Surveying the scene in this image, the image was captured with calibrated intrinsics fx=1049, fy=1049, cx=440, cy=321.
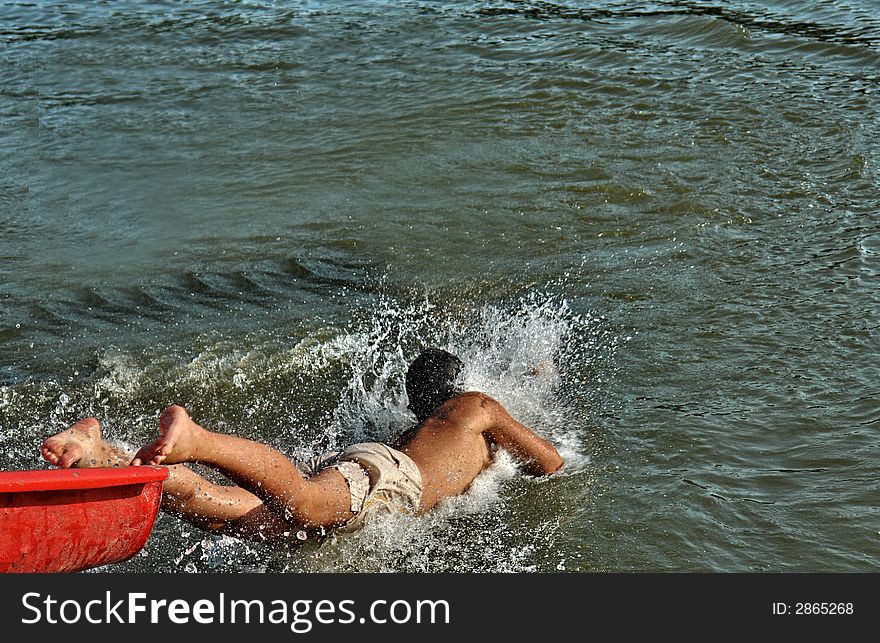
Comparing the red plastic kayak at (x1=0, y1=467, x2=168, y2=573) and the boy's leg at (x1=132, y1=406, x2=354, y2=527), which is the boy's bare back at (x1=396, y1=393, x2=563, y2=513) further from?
the red plastic kayak at (x1=0, y1=467, x2=168, y2=573)

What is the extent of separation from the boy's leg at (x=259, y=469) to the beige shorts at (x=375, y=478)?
0.18 ft

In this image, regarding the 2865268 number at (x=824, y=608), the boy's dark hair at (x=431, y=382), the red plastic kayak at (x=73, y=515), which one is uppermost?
the red plastic kayak at (x=73, y=515)

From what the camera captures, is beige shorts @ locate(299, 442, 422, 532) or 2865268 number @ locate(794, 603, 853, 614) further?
beige shorts @ locate(299, 442, 422, 532)

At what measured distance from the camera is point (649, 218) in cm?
788

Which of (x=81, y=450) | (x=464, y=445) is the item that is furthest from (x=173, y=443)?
(x=464, y=445)

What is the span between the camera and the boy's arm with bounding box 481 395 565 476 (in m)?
4.99

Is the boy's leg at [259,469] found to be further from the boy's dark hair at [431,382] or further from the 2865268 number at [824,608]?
the 2865268 number at [824,608]

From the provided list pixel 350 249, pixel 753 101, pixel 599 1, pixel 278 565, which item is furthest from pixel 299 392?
pixel 599 1

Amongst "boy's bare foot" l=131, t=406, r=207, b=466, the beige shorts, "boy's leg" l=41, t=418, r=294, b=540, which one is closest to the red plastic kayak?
"boy's bare foot" l=131, t=406, r=207, b=466

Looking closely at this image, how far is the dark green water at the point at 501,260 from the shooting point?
4906 millimetres

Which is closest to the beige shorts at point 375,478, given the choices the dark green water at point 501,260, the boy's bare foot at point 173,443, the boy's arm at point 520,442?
A: the dark green water at point 501,260

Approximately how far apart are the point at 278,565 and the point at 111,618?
42.0 inches

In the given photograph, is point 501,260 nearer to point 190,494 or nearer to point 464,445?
point 464,445

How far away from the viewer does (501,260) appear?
7359 millimetres
